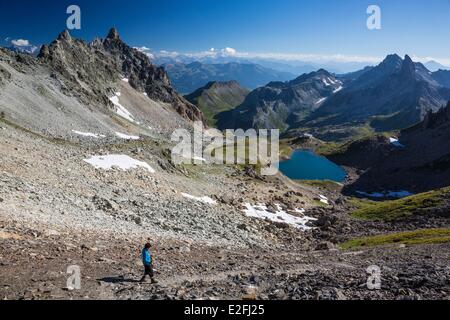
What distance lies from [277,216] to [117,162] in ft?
93.0

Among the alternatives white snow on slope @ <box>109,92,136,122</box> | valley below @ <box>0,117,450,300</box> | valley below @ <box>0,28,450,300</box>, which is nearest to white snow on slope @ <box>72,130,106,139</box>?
valley below @ <box>0,28,450,300</box>

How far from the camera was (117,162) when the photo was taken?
58.8m

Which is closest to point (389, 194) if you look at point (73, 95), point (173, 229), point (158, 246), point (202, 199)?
point (202, 199)

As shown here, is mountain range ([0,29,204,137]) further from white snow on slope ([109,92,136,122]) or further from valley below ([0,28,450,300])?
valley below ([0,28,450,300])

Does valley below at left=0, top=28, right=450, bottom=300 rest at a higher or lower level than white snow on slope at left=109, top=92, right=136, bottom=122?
lower

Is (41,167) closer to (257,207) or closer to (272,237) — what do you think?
(272,237)

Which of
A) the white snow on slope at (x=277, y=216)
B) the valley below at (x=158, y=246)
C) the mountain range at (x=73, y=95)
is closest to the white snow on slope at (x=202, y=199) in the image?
the valley below at (x=158, y=246)

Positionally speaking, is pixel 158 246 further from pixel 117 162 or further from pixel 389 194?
pixel 389 194

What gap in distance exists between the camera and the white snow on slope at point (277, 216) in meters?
66.0

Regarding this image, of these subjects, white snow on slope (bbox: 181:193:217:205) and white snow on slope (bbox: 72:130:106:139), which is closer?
white snow on slope (bbox: 181:193:217:205)

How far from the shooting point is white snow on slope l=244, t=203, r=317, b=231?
6603 cm

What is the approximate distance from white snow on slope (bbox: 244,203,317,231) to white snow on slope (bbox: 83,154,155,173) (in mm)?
17532

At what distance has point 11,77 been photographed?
99.9 meters
